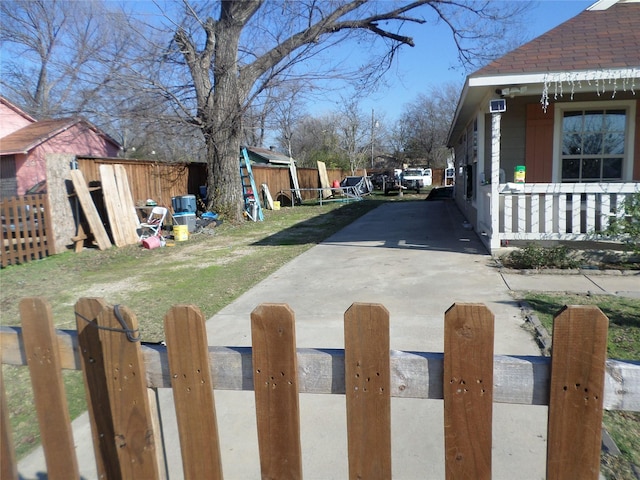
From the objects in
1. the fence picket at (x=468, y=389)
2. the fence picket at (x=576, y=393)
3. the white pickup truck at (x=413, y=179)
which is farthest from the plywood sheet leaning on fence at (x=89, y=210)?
the white pickup truck at (x=413, y=179)

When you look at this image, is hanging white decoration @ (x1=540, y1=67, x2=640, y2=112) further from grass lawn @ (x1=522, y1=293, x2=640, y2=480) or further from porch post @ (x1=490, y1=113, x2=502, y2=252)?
grass lawn @ (x1=522, y1=293, x2=640, y2=480)

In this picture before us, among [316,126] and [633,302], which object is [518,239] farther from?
[316,126]

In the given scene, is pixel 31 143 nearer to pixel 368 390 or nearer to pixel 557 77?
pixel 557 77

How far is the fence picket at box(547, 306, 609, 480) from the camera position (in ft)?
4.42

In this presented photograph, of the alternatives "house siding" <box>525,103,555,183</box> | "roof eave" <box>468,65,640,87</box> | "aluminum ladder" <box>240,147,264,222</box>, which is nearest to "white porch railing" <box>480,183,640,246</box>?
"house siding" <box>525,103,555,183</box>

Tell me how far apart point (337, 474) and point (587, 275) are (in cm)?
575

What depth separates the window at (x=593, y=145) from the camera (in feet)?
29.9

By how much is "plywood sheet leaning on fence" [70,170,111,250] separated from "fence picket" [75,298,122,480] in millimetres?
10290

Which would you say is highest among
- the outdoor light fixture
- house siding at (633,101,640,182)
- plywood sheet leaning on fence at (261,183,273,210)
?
the outdoor light fixture

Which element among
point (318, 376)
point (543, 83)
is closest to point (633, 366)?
point (318, 376)

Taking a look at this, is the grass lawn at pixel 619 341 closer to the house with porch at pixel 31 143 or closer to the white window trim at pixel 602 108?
the white window trim at pixel 602 108

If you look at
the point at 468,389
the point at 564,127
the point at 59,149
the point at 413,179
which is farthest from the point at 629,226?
the point at 413,179

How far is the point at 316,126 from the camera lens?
55.4m

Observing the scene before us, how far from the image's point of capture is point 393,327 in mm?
4926
